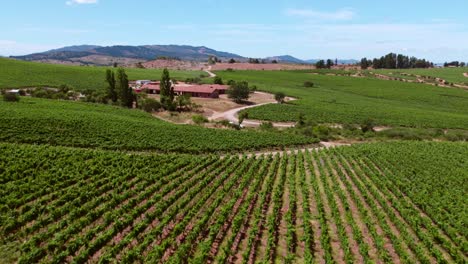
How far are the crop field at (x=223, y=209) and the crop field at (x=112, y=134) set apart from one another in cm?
596

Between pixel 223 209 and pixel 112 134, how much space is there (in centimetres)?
3100

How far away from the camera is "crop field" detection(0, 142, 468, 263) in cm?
2392

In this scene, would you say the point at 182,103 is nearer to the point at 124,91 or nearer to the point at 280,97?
the point at 124,91

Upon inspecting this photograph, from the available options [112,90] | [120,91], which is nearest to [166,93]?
[120,91]

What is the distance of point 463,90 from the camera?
145500mm

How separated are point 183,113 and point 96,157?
41213 millimetres

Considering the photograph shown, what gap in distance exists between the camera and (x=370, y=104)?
365 ft

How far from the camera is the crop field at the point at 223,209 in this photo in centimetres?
2392

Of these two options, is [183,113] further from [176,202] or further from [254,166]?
[176,202]

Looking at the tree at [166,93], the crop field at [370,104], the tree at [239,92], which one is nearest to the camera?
the tree at [166,93]

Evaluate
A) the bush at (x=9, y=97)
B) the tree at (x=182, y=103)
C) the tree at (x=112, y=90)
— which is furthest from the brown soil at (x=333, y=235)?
the tree at (x=112, y=90)

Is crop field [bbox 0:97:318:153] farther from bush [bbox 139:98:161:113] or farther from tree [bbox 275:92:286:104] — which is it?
tree [bbox 275:92:286:104]

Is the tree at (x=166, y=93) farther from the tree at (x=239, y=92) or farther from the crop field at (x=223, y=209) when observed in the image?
the crop field at (x=223, y=209)

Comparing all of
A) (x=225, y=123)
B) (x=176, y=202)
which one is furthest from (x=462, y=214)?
(x=225, y=123)
